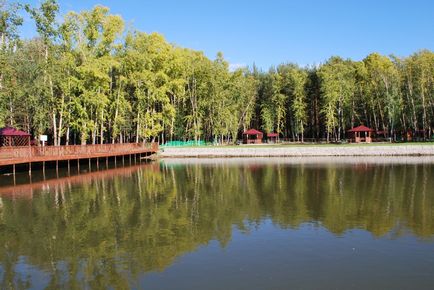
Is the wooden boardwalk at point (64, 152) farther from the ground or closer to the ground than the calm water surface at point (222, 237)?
farther from the ground

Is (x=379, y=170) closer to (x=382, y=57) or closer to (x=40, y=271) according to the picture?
(x=40, y=271)

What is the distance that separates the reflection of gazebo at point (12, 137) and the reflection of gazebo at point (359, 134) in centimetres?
4544

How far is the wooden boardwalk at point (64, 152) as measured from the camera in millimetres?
32431

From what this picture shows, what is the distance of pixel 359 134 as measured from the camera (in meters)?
64.6

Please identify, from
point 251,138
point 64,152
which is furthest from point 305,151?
point 64,152

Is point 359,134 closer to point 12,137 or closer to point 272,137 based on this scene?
point 272,137

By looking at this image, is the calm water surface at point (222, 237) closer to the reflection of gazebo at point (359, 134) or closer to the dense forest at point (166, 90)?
the dense forest at point (166, 90)

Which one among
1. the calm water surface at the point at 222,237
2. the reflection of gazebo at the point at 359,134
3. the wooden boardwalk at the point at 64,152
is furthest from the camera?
the reflection of gazebo at the point at 359,134

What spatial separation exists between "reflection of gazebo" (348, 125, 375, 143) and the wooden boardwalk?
30510 millimetres

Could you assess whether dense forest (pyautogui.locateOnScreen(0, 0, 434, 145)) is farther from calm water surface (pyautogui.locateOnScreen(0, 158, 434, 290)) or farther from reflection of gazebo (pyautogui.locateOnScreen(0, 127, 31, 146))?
calm water surface (pyautogui.locateOnScreen(0, 158, 434, 290))

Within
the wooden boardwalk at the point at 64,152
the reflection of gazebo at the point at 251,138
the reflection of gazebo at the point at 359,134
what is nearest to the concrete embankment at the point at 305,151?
the wooden boardwalk at the point at 64,152

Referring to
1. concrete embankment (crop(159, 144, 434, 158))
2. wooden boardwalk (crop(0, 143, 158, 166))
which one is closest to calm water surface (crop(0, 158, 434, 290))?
wooden boardwalk (crop(0, 143, 158, 166))

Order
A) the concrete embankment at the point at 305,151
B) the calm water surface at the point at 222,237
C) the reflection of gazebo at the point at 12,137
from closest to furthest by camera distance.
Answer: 1. the calm water surface at the point at 222,237
2. the reflection of gazebo at the point at 12,137
3. the concrete embankment at the point at 305,151

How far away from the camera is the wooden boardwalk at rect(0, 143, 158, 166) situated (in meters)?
32.4
